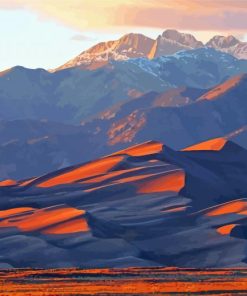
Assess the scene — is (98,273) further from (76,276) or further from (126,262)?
(126,262)

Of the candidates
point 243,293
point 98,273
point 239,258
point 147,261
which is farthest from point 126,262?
point 243,293

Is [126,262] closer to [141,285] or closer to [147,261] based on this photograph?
[147,261]

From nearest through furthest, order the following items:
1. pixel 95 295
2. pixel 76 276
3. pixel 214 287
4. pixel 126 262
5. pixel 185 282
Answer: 1. pixel 95 295
2. pixel 214 287
3. pixel 185 282
4. pixel 76 276
5. pixel 126 262

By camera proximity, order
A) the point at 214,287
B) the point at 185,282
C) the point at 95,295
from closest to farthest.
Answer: the point at 95,295 < the point at 214,287 < the point at 185,282

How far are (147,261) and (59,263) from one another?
42.5ft

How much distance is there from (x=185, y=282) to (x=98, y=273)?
738 inches

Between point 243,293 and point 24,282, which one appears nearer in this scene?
point 243,293

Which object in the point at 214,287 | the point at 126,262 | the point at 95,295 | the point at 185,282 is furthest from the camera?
the point at 126,262

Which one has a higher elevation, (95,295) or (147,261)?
(95,295)

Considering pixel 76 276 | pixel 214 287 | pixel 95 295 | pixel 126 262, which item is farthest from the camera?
pixel 126 262

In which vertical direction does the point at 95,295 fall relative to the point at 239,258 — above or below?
above

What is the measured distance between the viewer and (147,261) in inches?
7623

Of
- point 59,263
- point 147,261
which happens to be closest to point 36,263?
point 59,263

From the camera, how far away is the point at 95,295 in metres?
100
